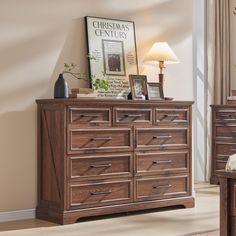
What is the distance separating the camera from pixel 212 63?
7785 millimetres

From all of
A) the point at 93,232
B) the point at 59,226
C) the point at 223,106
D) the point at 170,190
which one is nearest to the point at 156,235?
the point at 93,232

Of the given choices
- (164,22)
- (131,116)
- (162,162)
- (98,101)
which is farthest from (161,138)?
(164,22)

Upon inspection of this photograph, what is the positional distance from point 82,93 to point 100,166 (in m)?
0.65

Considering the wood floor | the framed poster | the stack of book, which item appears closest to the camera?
the wood floor

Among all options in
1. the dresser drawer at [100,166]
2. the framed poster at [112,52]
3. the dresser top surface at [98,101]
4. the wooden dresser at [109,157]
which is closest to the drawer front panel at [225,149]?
the wooden dresser at [109,157]

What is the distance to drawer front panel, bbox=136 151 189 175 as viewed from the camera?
18.3 ft

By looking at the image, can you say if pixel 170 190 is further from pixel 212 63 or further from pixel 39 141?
pixel 212 63

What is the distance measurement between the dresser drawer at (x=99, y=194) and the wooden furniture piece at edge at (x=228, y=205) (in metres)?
1.61

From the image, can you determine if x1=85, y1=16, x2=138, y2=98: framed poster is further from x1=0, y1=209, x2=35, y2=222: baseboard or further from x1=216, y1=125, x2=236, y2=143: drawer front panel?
x1=216, y1=125, x2=236, y2=143: drawer front panel

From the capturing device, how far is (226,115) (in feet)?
23.9

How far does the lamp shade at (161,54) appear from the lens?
19.3 ft

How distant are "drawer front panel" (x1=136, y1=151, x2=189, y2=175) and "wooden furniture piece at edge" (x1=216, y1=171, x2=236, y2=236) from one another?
68.8 inches

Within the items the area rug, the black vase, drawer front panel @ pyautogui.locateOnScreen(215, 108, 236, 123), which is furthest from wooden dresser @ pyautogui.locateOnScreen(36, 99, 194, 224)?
drawer front panel @ pyautogui.locateOnScreen(215, 108, 236, 123)

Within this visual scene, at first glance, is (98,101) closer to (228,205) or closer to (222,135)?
(228,205)
